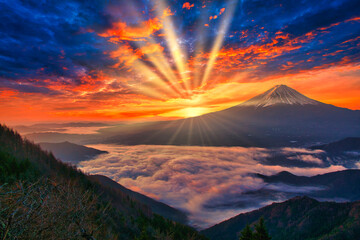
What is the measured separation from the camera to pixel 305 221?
430 feet

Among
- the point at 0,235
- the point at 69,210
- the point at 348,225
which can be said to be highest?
the point at 0,235

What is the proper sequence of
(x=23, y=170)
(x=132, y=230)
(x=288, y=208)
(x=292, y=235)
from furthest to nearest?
1. (x=288, y=208)
2. (x=292, y=235)
3. (x=132, y=230)
4. (x=23, y=170)

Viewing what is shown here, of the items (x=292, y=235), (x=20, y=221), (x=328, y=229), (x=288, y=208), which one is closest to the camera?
(x=20, y=221)

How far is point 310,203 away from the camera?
14575 cm

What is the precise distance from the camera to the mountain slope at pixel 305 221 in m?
102

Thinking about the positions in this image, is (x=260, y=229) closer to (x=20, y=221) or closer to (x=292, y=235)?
(x=20, y=221)

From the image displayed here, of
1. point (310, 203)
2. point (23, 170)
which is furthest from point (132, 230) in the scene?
point (310, 203)

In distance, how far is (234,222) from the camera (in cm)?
16638

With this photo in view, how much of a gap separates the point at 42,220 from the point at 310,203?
188639 millimetres

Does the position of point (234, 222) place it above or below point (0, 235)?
below

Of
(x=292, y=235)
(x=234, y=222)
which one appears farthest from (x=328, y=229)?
(x=234, y=222)

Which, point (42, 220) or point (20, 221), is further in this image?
point (42, 220)

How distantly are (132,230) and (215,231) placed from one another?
503 ft

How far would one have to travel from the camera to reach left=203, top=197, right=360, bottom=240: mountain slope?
102 meters
